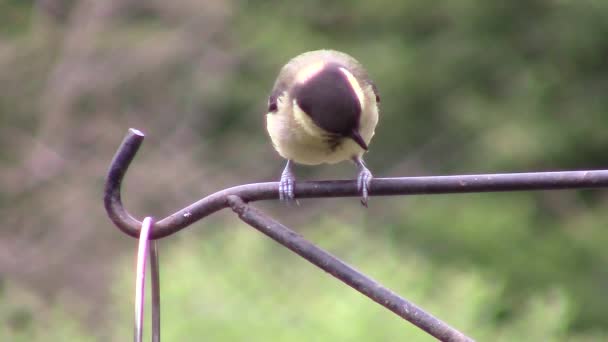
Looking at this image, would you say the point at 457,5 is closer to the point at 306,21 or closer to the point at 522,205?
the point at 306,21

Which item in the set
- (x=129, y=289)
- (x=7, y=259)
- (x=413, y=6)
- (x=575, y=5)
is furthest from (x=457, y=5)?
(x=129, y=289)

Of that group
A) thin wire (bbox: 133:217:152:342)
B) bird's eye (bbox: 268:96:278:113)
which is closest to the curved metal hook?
thin wire (bbox: 133:217:152:342)

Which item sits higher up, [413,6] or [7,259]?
[413,6]

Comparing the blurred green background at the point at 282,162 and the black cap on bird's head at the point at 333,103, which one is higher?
the black cap on bird's head at the point at 333,103

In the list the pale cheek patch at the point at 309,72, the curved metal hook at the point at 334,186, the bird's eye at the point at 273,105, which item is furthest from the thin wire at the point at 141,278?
the bird's eye at the point at 273,105

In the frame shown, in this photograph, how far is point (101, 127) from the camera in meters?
7.16

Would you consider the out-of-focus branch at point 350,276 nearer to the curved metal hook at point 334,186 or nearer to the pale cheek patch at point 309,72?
the curved metal hook at point 334,186

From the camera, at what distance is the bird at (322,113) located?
2.23 m

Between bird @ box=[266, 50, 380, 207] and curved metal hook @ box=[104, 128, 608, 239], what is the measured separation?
35cm

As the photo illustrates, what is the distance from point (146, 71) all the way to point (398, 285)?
3893 mm

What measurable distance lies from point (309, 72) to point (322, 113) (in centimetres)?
30

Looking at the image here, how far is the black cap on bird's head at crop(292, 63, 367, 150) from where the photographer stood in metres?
2.22

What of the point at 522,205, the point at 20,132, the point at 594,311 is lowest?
the point at 594,311

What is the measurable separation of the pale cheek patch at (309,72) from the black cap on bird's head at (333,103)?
7 cm
